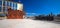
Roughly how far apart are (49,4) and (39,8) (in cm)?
57

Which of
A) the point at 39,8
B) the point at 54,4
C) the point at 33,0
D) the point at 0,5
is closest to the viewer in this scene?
the point at 54,4

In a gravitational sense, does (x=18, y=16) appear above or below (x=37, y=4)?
below

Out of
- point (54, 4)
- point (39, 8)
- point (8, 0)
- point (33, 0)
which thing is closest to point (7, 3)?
point (8, 0)

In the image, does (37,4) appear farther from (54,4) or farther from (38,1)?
(54,4)

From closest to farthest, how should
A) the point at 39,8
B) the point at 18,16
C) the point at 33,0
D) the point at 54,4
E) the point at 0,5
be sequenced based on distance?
the point at 18,16 → the point at 54,4 → the point at 39,8 → the point at 33,0 → the point at 0,5

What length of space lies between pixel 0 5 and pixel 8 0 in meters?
0.89

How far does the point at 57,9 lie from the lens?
6.35 metres

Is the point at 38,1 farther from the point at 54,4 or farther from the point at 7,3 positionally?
the point at 7,3

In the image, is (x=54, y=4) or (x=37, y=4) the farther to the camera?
(x=37, y=4)

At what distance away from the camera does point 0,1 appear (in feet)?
35.2

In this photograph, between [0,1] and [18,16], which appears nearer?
[18,16]

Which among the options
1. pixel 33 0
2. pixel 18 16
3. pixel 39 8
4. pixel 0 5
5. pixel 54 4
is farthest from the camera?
pixel 0 5

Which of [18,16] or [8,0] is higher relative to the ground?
[8,0]

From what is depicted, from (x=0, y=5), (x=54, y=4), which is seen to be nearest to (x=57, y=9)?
(x=54, y=4)
